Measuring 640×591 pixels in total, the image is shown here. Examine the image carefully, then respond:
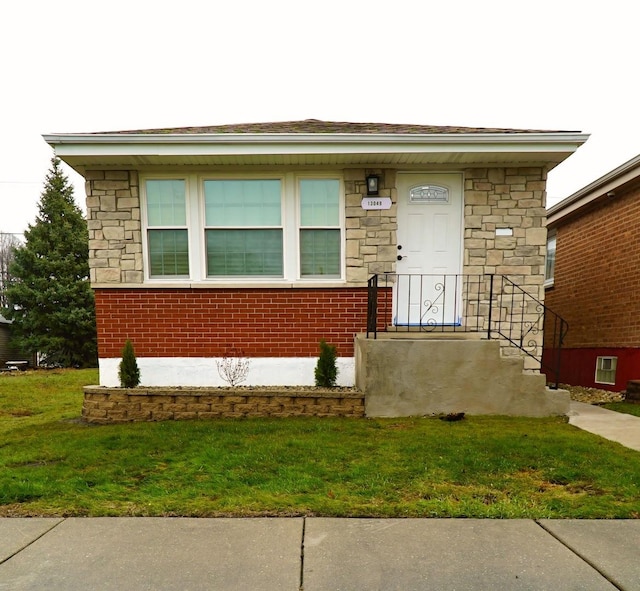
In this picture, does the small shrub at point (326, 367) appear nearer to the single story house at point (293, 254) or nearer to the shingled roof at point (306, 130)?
the single story house at point (293, 254)

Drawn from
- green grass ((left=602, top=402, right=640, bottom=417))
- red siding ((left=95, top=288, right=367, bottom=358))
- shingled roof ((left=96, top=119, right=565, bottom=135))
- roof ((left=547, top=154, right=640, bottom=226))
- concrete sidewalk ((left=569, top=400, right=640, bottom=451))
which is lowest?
green grass ((left=602, top=402, right=640, bottom=417))

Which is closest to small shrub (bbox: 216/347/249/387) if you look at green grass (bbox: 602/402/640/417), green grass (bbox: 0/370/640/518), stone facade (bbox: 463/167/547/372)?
green grass (bbox: 0/370/640/518)

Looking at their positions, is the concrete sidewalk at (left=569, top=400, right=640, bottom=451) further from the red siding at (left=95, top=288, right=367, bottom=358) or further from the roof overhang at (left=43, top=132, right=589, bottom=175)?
the roof overhang at (left=43, top=132, right=589, bottom=175)

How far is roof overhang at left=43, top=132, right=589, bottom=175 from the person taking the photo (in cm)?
507

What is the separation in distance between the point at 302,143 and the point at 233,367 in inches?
127

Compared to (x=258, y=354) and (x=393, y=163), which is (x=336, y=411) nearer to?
(x=258, y=354)

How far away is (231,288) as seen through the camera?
5648mm

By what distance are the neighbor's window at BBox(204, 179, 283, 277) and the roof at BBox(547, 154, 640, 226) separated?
5.93 m

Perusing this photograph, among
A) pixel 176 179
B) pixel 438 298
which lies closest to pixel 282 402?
pixel 438 298

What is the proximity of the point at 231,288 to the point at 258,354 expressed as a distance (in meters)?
1.03

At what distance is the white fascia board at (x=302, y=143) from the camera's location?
507 centimetres

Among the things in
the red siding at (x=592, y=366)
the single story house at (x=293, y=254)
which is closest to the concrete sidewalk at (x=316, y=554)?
the single story house at (x=293, y=254)

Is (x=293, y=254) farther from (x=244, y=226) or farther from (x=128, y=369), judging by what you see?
(x=128, y=369)

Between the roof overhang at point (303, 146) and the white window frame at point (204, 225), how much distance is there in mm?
351
